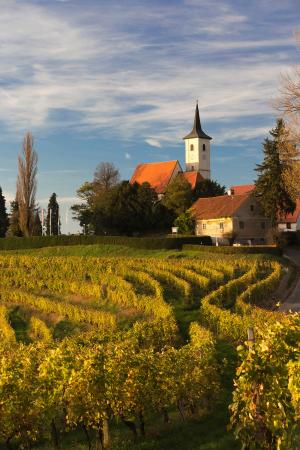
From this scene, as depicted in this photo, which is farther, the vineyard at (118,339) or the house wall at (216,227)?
the house wall at (216,227)

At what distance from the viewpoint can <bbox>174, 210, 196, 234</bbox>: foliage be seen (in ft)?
229

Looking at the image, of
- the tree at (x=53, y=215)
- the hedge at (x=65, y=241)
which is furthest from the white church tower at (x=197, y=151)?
the hedge at (x=65, y=241)

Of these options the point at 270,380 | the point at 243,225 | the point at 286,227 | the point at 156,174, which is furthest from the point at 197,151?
the point at 270,380

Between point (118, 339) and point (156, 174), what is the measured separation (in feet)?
249

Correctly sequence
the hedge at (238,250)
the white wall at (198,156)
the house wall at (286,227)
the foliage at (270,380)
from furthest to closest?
the white wall at (198,156), the house wall at (286,227), the hedge at (238,250), the foliage at (270,380)

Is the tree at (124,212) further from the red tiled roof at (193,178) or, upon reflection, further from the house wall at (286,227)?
the house wall at (286,227)

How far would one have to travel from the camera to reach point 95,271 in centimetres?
3759

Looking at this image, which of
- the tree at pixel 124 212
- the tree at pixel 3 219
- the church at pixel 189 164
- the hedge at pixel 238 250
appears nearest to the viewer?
the hedge at pixel 238 250

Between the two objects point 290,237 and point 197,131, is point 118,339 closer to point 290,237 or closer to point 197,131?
point 290,237

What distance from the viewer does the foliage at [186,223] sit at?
69.7 m

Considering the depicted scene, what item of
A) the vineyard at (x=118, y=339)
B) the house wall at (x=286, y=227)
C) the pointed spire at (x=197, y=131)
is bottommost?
the vineyard at (x=118, y=339)

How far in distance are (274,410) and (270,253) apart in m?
43.1

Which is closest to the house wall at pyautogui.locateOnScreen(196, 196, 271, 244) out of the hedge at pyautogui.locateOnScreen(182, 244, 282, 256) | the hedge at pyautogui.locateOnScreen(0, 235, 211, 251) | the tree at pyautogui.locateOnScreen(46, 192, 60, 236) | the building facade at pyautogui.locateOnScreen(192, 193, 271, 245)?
the building facade at pyautogui.locateOnScreen(192, 193, 271, 245)

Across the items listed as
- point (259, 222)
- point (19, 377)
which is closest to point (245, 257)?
point (259, 222)
